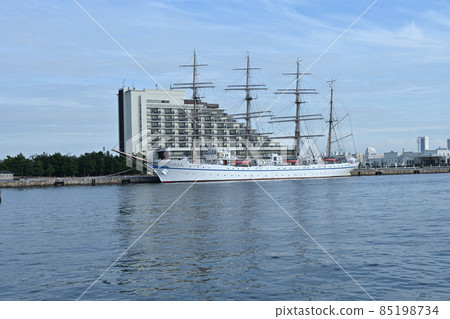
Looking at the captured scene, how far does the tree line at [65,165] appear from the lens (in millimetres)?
110938

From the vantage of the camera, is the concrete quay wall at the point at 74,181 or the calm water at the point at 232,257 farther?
the concrete quay wall at the point at 74,181

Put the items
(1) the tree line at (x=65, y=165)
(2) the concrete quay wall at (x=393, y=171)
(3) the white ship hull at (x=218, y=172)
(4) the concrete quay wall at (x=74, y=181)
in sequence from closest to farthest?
(4) the concrete quay wall at (x=74, y=181)
(3) the white ship hull at (x=218, y=172)
(1) the tree line at (x=65, y=165)
(2) the concrete quay wall at (x=393, y=171)

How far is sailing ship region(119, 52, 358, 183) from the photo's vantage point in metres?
91.8

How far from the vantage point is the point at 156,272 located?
48.6 feet

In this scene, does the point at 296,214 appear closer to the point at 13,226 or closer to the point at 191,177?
the point at 13,226

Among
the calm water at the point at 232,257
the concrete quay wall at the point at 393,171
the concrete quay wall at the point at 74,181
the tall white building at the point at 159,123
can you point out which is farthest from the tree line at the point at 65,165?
the calm water at the point at 232,257

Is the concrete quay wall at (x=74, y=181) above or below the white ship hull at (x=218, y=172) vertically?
below

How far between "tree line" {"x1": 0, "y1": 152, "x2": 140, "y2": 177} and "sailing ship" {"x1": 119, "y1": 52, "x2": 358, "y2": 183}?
17646 mm

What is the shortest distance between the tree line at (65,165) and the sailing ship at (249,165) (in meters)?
17.6

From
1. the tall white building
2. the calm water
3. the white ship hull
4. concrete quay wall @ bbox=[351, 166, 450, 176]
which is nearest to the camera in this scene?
the calm water

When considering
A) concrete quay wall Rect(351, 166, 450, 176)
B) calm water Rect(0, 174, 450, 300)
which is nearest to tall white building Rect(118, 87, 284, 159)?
concrete quay wall Rect(351, 166, 450, 176)

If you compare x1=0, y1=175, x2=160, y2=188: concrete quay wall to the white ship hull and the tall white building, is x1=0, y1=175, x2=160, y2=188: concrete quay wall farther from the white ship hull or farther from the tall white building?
the tall white building

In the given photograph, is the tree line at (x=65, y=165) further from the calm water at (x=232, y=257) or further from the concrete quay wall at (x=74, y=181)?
the calm water at (x=232, y=257)

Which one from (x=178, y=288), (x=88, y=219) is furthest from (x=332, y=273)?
(x=88, y=219)
